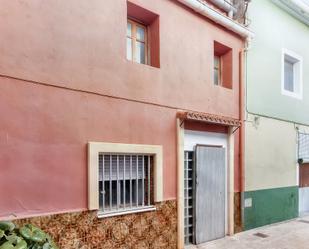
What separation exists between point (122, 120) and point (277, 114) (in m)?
6.10

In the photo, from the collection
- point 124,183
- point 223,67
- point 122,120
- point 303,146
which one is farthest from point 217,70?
point 303,146

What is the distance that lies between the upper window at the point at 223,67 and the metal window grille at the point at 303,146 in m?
4.42

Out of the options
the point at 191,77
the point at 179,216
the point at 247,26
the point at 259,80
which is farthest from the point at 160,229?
the point at 247,26

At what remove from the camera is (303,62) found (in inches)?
426

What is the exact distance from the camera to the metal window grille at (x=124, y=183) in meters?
5.37

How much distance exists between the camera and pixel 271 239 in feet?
25.0

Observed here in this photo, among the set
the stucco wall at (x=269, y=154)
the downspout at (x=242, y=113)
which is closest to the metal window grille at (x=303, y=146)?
the stucco wall at (x=269, y=154)

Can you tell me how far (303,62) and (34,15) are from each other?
9.68 metres

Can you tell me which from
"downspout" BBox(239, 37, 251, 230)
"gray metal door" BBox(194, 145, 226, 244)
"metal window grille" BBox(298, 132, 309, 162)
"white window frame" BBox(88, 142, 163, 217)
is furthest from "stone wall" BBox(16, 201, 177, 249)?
"metal window grille" BBox(298, 132, 309, 162)

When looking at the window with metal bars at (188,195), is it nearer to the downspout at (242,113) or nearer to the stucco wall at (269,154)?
the downspout at (242,113)

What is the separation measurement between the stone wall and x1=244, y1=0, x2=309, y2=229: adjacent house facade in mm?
3113

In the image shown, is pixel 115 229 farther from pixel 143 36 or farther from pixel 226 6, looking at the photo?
pixel 226 6

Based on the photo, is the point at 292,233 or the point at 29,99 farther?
the point at 292,233

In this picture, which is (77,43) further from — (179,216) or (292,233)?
(292,233)
